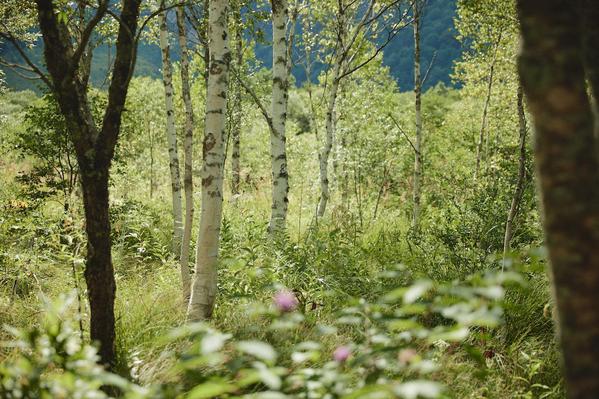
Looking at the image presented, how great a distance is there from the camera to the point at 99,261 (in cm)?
268

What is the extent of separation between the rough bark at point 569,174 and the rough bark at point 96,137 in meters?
2.34

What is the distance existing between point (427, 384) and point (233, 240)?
5808 mm

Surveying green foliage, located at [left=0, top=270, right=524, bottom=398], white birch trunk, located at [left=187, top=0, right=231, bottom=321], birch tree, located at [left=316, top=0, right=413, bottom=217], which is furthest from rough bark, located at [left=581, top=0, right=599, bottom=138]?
birch tree, located at [left=316, top=0, right=413, bottom=217]

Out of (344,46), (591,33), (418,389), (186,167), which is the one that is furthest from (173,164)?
(418,389)

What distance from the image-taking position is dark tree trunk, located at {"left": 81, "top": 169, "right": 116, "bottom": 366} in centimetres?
263

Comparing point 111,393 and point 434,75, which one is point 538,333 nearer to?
point 111,393

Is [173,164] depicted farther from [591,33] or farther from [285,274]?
[591,33]

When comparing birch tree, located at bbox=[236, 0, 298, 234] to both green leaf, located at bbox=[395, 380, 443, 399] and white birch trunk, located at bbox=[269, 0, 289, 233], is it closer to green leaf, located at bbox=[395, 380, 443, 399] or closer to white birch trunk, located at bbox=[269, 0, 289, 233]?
white birch trunk, located at bbox=[269, 0, 289, 233]

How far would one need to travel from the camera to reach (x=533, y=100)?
1020mm

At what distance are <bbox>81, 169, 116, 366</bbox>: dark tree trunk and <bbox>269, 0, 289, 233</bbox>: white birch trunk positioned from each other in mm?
3718

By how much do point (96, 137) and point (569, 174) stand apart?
Result: 2.56 m

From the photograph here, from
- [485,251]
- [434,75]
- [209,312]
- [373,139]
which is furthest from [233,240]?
[434,75]

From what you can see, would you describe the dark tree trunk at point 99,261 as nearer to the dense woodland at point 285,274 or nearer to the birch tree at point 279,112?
the dense woodland at point 285,274

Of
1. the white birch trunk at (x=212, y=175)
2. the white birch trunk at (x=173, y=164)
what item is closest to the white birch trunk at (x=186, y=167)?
the white birch trunk at (x=212, y=175)
